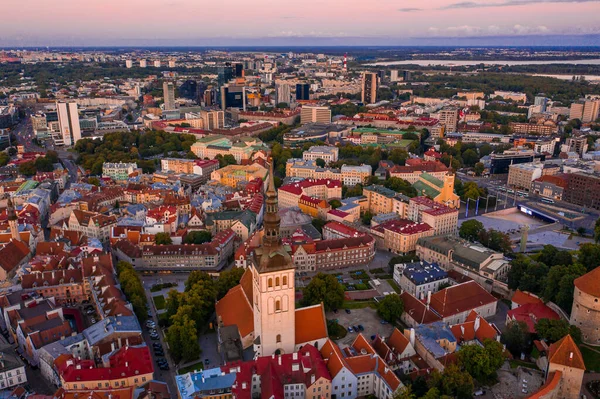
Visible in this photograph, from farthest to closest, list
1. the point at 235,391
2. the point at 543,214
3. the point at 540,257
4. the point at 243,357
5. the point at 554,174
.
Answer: the point at 554,174
the point at 543,214
the point at 540,257
the point at 243,357
the point at 235,391

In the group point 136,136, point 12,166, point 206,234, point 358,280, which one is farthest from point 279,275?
point 136,136

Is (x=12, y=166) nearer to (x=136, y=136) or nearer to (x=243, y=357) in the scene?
(x=136, y=136)

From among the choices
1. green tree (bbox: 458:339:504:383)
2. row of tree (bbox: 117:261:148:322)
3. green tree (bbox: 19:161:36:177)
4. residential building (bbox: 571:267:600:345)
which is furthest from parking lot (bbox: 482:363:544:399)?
green tree (bbox: 19:161:36:177)

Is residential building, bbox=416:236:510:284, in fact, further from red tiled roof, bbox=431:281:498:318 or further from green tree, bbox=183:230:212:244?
green tree, bbox=183:230:212:244

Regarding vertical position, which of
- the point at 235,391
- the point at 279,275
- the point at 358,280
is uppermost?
the point at 279,275

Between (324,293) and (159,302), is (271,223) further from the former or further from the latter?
(159,302)

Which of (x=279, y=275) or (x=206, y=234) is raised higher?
(x=279, y=275)

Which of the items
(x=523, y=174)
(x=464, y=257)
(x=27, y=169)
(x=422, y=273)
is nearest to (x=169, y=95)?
(x=27, y=169)

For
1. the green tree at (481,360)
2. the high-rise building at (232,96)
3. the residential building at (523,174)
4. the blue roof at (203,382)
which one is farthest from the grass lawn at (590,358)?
the high-rise building at (232,96)
